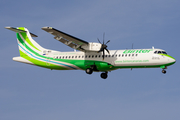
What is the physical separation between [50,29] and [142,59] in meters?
9.56

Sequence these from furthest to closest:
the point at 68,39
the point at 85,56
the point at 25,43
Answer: the point at 25,43 → the point at 85,56 → the point at 68,39

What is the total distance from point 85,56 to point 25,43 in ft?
26.9

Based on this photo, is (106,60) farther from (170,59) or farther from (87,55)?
(170,59)

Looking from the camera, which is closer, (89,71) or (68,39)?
(68,39)

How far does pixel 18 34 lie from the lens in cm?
3450

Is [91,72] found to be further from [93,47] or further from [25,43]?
[25,43]

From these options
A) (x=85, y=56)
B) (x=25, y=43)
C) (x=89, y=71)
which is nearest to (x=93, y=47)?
(x=85, y=56)

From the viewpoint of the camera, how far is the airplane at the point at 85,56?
2817cm

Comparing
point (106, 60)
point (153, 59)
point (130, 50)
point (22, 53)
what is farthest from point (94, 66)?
point (22, 53)

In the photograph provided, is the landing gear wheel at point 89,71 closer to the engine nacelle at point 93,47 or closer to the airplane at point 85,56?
the airplane at point 85,56

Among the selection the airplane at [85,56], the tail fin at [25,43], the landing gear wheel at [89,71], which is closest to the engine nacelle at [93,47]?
the airplane at [85,56]

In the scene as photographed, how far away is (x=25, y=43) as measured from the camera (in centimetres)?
3434

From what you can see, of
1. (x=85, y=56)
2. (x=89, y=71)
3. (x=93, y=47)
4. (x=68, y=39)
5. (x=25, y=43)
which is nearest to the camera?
(x=68, y=39)

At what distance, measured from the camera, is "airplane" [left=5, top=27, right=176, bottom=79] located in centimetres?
2817
